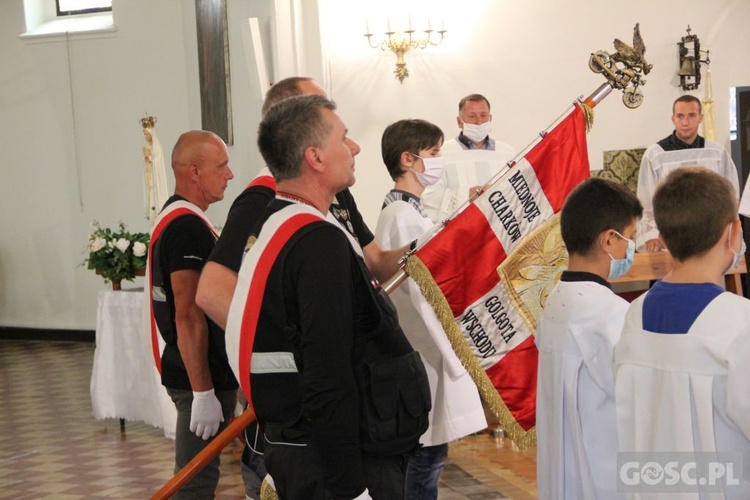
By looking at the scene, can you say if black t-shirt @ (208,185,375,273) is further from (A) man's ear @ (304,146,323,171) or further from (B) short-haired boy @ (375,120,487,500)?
(B) short-haired boy @ (375,120,487,500)

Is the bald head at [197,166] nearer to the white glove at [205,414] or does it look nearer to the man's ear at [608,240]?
the white glove at [205,414]

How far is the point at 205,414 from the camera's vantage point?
3.58 metres

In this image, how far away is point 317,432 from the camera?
86.2 inches

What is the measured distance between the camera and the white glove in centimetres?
356

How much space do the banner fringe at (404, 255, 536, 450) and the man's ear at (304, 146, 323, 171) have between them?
3.93ft

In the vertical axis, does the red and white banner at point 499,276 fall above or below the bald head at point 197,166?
below

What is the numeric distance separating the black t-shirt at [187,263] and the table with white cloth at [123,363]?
3351 millimetres

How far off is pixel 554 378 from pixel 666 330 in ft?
1.81

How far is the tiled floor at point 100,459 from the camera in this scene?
535 centimetres

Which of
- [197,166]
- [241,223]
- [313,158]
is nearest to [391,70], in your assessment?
[197,166]

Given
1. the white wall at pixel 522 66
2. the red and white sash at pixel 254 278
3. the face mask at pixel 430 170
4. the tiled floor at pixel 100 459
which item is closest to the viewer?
the red and white sash at pixel 254 278

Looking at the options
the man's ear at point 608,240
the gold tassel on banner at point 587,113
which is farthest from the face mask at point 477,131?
the man's ear at point 608,240

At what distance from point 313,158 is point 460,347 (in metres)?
1.42

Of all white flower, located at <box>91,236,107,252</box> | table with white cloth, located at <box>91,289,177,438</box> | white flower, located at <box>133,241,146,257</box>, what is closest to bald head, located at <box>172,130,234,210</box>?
table with white cloth, located at <box>91,289,177,438</box>
